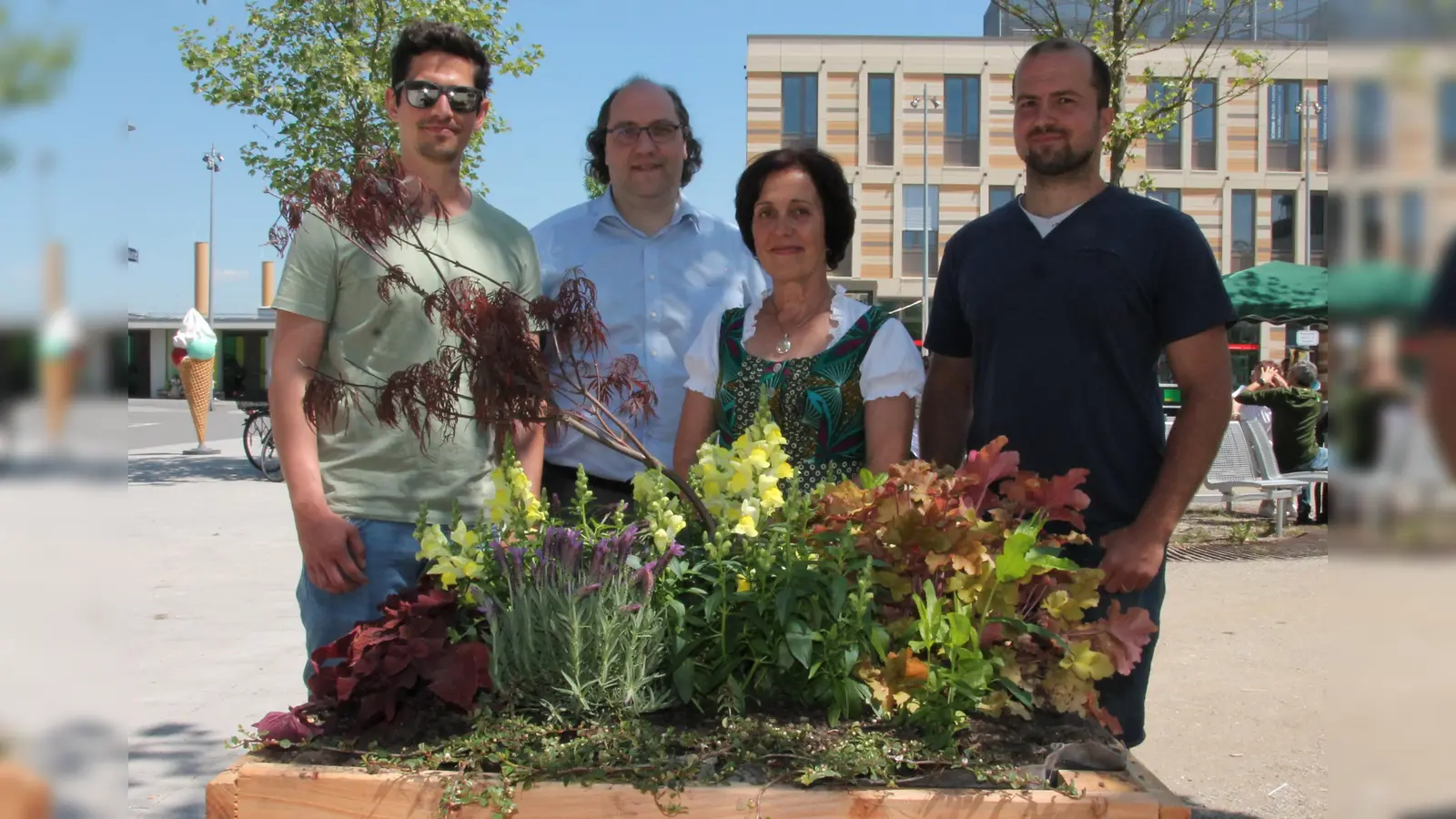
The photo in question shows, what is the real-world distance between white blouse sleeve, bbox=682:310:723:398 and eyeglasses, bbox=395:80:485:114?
29.4 inches

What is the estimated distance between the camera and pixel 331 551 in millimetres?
2324

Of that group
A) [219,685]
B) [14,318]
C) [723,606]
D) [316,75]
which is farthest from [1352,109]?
[316,75]

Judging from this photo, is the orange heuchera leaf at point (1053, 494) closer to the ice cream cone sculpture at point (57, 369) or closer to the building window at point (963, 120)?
the ice cream cone sculpture at point (57, 369)

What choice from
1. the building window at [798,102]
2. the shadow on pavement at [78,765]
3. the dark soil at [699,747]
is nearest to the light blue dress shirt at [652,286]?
the dark soil at [699,747]

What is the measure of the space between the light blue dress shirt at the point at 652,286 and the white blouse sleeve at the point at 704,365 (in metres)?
0.25

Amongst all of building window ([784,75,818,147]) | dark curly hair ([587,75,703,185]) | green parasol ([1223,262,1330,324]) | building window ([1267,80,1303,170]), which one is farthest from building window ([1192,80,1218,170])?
dark curly hair ([587,75,703,185])

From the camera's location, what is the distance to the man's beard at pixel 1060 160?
2.50 m

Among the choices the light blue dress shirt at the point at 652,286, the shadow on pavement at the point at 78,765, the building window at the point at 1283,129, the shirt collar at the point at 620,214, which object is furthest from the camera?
the building window at the point at 1283,129

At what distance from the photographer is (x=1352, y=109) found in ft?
1.92

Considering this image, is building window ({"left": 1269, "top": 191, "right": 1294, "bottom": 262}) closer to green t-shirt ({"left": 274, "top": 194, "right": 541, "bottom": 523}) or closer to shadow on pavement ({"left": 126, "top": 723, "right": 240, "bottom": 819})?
shadow on pavement ({"left": 126, "top": 723, "right": 240, "bottom": 819})

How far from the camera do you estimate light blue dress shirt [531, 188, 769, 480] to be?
2973 mm

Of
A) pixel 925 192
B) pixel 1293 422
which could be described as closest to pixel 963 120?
pixel 925 192

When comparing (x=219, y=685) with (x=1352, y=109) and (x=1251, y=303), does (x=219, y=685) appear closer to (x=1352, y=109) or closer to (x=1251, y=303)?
(x=1352, y=109)

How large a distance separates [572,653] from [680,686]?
180 millimetres
